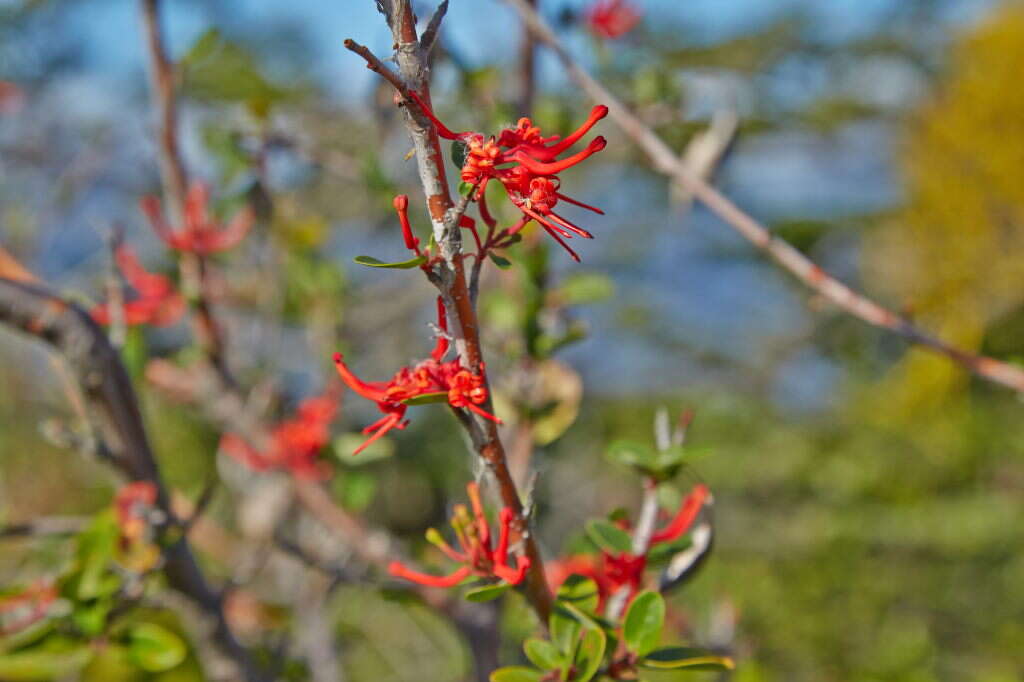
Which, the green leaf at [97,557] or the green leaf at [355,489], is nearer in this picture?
the green leaf at [97,557]

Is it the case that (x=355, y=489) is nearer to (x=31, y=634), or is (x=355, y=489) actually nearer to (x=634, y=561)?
(x=31, y=634)

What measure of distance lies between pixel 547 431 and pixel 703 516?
9.2 inches

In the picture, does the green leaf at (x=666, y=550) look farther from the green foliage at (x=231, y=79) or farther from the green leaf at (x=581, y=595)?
the green foliage at (x=231, y=79)

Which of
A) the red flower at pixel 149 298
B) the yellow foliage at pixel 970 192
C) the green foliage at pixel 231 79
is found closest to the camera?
the red flower at pixel 149 298

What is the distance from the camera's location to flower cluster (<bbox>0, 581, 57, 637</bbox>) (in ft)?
1.47

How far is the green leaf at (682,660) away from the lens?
0.31 meters

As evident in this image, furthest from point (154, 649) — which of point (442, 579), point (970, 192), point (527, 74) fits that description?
point (970, 192)

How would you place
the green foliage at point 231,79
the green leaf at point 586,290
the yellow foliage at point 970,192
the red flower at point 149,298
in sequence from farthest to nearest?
the yellow foliage at point 970,192 → the green foliage at point 231,79 → the red flower at point 149,298 → the green leaf at point 586,290

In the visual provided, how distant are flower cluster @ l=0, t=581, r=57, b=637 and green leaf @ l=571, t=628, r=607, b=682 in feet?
1.01

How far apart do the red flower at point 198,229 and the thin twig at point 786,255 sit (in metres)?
0.32

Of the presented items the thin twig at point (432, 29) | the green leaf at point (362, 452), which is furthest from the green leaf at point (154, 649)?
the thin twig at point (432, 29)

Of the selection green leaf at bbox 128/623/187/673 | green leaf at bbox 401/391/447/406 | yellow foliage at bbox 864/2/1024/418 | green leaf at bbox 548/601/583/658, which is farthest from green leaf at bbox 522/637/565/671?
yellow foliage at bbox 864/2/1024/418

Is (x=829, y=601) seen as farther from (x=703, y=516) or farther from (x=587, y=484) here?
(x=703, y=516)

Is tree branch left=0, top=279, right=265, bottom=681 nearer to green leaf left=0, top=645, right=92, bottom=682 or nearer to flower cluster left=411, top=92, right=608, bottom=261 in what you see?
green leaf left=0, top=645, right=92, bottom=682
